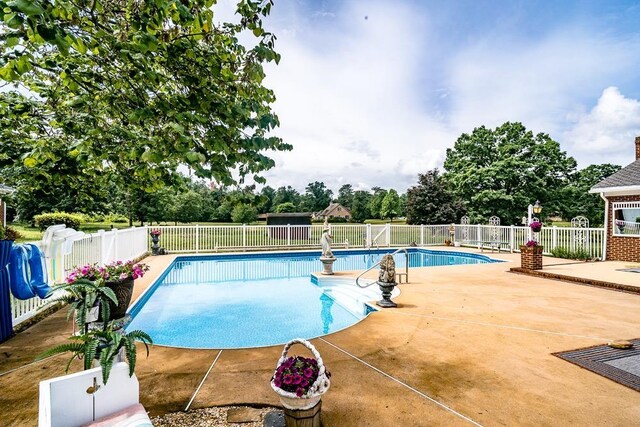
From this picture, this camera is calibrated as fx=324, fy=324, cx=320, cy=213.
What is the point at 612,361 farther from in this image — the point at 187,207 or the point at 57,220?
the point at 187,207

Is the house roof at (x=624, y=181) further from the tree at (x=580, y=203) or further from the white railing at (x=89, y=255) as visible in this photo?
the white railing at (x=89, y=255)

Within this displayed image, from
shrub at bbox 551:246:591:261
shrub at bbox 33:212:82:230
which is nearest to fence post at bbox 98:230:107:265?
shrub at bbox 33:212:82:230

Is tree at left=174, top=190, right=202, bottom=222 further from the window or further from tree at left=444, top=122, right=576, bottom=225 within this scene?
the window

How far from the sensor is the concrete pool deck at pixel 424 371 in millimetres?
2342

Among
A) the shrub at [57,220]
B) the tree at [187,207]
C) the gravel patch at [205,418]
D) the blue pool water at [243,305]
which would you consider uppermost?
the tree at [187,207]

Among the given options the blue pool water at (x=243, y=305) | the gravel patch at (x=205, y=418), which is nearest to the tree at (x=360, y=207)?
the blue pool water at (x=243, y=305)

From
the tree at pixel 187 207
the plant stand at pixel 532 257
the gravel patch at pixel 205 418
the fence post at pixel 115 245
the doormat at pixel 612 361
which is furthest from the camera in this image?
the tree at pixel 187 207

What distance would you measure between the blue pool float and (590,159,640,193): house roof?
1382cm

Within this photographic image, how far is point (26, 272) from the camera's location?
3746 millimetres

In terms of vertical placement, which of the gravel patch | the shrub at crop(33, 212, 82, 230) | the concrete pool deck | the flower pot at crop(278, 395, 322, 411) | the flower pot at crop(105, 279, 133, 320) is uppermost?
the shrub at crop(33, 212, 82, 230)

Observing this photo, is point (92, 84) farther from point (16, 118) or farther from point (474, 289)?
point (474, 289)

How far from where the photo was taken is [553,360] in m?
3.18

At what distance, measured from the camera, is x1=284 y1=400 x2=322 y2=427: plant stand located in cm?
197

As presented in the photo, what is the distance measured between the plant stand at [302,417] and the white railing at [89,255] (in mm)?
4035
